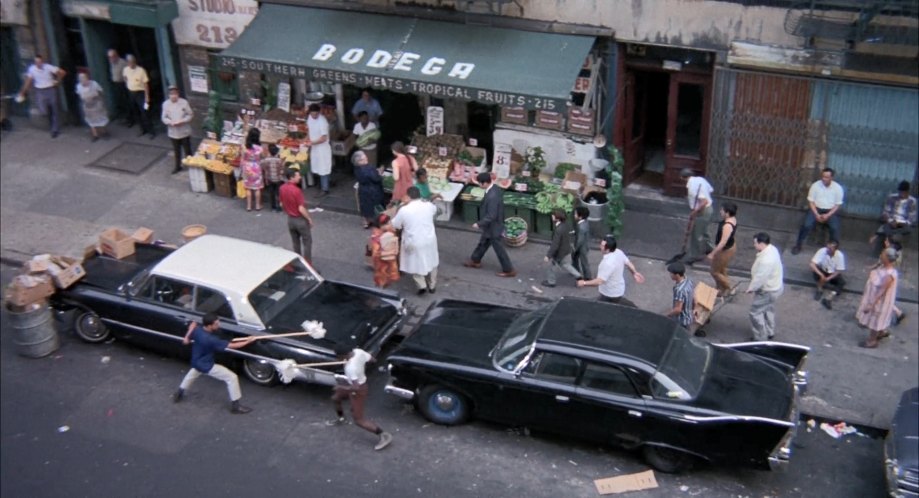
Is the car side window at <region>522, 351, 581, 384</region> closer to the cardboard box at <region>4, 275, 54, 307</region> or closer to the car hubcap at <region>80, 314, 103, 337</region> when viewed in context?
the car hubcap at <region>80, 314, 103, 337</region>

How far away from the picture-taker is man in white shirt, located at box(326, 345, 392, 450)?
34.8 feet

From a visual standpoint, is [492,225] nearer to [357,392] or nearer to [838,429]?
[357,392]

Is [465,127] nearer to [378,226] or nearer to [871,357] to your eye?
[378,226]

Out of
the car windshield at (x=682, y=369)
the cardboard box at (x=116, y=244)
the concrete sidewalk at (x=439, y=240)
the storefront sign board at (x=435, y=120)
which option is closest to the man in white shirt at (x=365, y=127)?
the concrete sidewalk at (x=439, y=240)

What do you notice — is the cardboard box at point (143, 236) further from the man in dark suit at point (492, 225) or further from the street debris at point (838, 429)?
the street debris at point (838, 429)

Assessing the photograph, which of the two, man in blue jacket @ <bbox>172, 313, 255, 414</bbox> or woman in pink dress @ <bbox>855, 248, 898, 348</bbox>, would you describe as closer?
man in blue jacket @ <bbox>172, 313, 255, 414</bbox>

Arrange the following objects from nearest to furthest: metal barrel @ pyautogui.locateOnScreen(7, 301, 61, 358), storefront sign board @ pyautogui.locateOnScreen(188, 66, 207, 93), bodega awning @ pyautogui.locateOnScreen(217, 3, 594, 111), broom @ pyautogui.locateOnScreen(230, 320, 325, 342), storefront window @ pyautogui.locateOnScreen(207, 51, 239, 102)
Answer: broom @ pyautogui.locateOnScreen(230, 320, 325, 342)
metal barrel @ pyautogui.locateOnScreen(7, 301, 61, 358)
bodega awning @ pyautogui.locateOnScreen(217, 3, 594, 111)
storefront window @ pyautogui.locateOnScreen(207, 51, 239, 102)
storefront sign board @ pyautogui.locateOnScreen(188, 66, 207, 93)

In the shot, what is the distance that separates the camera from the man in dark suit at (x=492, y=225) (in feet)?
45.5

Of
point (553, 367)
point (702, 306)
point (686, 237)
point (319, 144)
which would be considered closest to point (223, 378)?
point (553, 367)

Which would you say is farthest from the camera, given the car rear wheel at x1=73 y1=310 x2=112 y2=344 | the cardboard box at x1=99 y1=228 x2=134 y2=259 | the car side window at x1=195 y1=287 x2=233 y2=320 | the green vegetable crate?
the green vegetable crate

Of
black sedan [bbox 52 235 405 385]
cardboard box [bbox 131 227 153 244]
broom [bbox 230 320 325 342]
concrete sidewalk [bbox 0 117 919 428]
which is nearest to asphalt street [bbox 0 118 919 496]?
concrete sidewalk [bbox 0 117 919 428]

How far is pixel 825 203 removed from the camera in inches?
563

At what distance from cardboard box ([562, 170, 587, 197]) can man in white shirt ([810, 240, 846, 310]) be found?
11.8 feet

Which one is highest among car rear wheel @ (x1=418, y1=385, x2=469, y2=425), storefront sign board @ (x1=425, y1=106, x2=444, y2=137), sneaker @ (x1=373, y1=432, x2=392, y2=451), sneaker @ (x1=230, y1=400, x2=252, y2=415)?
storefront sign board @ (x1=425, y1=106, x2=444, y2=137)
